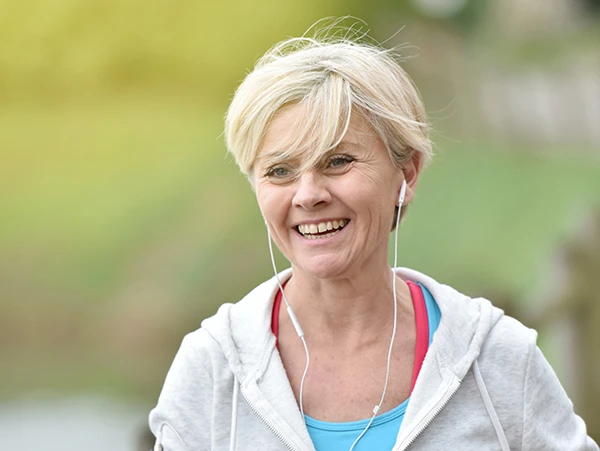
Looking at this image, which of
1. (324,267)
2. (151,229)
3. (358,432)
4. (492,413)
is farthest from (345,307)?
(151,229)

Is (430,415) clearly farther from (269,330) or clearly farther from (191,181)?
(191,181)

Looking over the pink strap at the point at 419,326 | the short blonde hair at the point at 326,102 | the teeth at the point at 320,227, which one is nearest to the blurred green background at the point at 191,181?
the pink strap at the point at 419,326

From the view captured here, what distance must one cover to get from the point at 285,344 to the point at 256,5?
2058 mm

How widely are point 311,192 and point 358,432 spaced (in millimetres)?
525

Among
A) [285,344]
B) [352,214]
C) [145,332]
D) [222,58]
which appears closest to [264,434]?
[285,344]

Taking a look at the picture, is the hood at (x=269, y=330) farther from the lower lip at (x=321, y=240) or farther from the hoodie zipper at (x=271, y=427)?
the lower lip at (x=321, y=240)

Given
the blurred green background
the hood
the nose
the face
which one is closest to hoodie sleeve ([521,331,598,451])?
the hood

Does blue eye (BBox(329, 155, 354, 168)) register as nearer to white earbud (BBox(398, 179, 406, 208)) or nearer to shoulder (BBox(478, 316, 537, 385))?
white earbud (BBox(398, 179, 406, 208))

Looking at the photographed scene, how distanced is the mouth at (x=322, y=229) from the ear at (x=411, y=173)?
0.67 ft

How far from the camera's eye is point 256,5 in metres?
3.67

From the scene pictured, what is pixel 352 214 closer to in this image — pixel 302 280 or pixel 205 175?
pixel 302 280

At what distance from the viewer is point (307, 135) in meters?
1.82

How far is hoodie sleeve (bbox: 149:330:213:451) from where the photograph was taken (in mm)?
1894

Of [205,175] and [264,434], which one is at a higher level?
[205,175]
